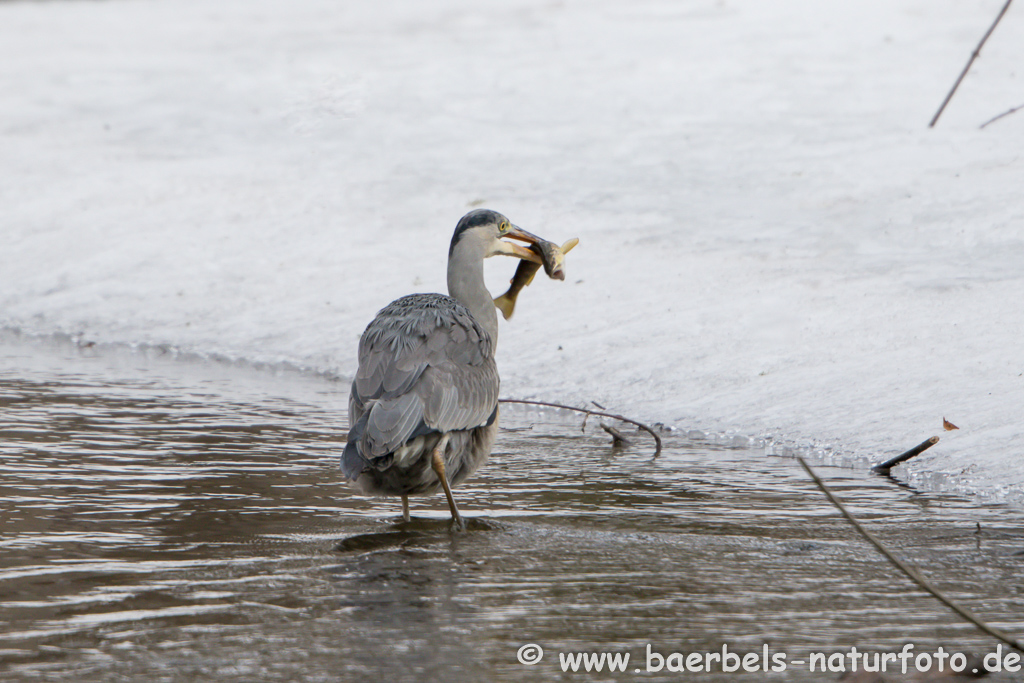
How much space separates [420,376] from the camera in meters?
5.00

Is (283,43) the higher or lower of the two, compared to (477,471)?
higher

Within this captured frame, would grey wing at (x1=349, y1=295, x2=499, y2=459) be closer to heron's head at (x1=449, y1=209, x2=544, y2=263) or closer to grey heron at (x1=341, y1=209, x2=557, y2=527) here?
grey heron at (x1=341, y1=209, x2=557, y2=527)

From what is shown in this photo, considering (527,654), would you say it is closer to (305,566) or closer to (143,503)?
(305,566)

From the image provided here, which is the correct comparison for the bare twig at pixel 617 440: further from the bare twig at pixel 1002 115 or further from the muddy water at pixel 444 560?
the bare twig at pixel 1002 115

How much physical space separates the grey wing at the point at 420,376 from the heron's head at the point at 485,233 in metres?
0.47

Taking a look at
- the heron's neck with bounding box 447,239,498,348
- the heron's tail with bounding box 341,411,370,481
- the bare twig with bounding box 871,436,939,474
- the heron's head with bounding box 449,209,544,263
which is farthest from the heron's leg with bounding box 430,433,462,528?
the bare twig with bounding box 871,436,939,474

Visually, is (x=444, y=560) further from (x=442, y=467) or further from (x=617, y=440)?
(x=617, y=440)

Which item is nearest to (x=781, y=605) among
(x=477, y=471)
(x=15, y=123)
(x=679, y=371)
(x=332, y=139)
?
(x=477, y=471)

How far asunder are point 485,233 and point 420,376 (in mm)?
1284

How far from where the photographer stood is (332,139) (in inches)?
500

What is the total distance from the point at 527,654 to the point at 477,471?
2375 millimetres

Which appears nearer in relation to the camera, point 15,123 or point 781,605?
point 781,605

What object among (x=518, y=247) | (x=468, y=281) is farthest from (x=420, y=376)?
(x=518, y=247)

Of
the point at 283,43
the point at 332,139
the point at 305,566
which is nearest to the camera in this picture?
the point at 305,566
